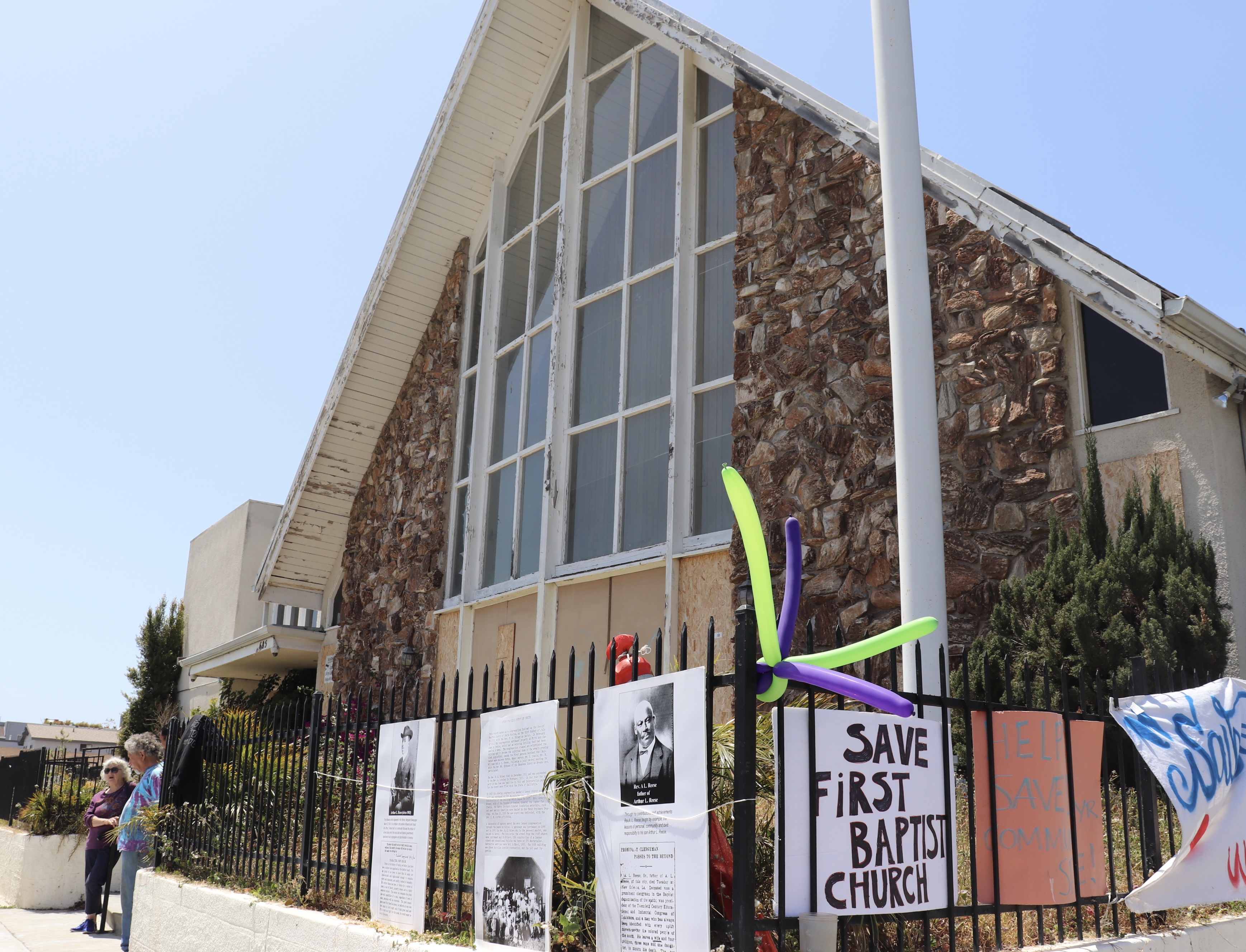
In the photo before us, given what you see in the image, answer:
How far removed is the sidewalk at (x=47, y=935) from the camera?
8.59m

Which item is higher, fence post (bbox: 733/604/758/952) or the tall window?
the tall window

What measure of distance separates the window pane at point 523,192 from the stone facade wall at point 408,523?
2.99 feet

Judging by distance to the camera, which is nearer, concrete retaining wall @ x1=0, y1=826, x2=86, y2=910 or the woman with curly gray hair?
the woman with curly gray hair

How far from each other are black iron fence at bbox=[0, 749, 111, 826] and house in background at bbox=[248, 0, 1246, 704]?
126 inches

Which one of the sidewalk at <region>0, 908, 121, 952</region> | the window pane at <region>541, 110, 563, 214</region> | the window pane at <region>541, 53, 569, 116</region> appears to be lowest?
the sidewalk at <region>0, 908, 121, 952</region>

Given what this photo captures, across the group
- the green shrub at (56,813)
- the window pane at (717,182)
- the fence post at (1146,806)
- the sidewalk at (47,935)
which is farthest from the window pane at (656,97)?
the green shrub at (56,813)

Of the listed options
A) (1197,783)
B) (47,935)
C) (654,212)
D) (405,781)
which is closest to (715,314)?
(654,212)

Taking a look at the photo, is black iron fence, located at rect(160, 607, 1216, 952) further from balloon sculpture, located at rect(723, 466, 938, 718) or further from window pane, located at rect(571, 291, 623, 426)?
window pane, located at rect(571, 291, 623, 426)

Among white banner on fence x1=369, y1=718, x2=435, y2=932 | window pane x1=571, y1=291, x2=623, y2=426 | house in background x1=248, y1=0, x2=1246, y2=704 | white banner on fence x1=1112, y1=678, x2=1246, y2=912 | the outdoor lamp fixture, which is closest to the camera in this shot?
white banner on fence x1=1112, y1=678, x2=1246, y2=912

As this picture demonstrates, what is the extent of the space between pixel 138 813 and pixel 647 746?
249 inches

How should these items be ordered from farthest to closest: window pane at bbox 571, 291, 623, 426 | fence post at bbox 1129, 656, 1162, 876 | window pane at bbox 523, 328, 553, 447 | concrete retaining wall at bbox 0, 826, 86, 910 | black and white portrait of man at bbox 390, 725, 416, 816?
window pane at bbox 523, 328, 553, 447 < concrete retaining wall at bbox 0, 826, 86, 910 < window pane at bbox 571, 291, 623, 426 < black and white portrait of man at bbox 390, 725, 416, 816 < fence post at bbox 1129, 656, 1162, 876

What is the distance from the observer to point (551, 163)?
1298 cm

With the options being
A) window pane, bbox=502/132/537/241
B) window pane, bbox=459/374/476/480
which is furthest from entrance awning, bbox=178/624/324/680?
window pane, bbox=502/132/537/241

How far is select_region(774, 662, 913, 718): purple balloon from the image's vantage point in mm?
3607
